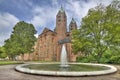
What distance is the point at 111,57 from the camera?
1164 inches

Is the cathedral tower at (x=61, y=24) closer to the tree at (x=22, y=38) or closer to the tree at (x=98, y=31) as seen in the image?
the tree at (x=22, y=38)

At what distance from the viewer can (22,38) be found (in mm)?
45469

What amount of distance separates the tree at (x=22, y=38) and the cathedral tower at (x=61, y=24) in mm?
14328

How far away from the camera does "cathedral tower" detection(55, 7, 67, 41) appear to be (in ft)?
195

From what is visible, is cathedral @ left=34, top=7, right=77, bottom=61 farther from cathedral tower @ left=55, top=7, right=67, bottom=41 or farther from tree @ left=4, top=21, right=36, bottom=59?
tree @ left=4, top=21, right=36, bottom=59

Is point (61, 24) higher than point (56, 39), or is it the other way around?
point (61, 24)

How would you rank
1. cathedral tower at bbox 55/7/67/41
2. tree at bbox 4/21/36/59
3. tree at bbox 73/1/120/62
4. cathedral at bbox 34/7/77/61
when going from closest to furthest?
tree at bbox 73/1/120/62 < tree at bbox 4/21/36/59 < cathedral at bbox 34/7/77/61 < cathedral tower at bbox 55/7/67/41

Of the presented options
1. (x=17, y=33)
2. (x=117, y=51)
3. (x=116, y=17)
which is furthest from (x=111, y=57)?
(x=17, y=33)

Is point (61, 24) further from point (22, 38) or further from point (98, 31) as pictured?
point (98, 31)

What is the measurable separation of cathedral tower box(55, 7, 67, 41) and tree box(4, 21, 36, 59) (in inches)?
564

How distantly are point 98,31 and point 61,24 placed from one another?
29.3 meters

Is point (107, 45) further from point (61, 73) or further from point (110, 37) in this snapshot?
point (61, 73)

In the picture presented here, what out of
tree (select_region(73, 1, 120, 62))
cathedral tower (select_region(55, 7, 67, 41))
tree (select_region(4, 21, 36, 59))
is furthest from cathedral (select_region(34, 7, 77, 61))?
tree (select_region(73, 1, 120, 62))

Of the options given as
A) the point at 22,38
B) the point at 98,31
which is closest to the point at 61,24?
the point at 22,38
